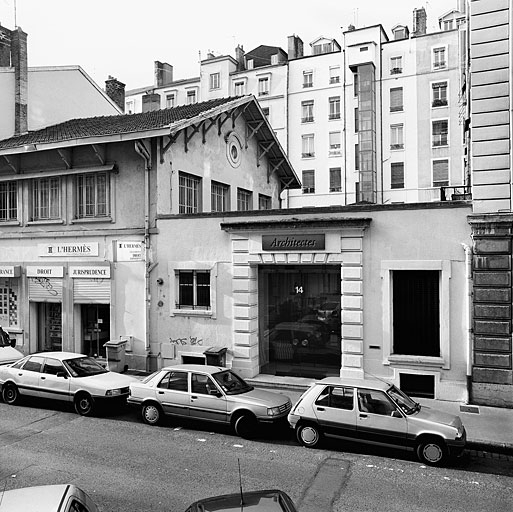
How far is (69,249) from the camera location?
1792 cm

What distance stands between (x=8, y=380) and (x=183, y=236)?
6281mm

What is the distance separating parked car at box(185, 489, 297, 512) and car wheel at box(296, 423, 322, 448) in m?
4.75

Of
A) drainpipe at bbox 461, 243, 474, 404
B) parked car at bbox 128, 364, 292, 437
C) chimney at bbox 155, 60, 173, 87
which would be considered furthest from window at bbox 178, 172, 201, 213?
chimney at bbox 155, 60, 173, 87

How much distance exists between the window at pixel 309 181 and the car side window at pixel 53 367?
117 feet

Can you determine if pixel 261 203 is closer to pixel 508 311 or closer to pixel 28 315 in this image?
pixel 28 315

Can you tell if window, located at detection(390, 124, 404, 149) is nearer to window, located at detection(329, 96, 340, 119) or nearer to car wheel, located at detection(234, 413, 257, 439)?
window, located at detection(329, 96, 340, 119)

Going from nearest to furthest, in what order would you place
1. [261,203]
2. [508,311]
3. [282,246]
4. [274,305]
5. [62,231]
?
[508,311] → [282,246] → [274,305] → [62,231] → [261,203]

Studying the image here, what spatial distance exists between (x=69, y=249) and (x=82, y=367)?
5.88 metres

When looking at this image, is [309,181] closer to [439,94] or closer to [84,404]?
[439,94]

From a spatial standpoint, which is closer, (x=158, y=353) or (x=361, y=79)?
(x=158, y=353)

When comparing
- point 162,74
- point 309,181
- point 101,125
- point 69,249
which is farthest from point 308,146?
point 69,249

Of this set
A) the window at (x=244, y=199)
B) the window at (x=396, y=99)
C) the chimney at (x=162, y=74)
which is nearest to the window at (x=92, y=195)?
the window at (x=244, y=199)

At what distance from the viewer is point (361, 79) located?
138ft

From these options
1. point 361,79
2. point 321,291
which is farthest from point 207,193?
point 361,79
